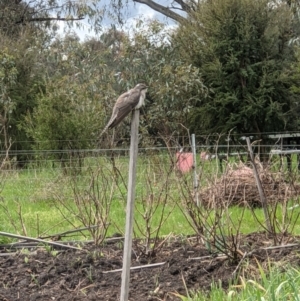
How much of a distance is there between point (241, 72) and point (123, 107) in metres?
11.6

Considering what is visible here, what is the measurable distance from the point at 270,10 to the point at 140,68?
141 inches

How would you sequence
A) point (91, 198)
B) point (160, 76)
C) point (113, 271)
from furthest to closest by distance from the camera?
point (160, 76) < point (91, 198) < point (113, 271)

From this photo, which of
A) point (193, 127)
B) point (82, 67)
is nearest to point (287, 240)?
point (193, 127)

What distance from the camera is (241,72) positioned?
1464cm

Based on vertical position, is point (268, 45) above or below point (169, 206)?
above

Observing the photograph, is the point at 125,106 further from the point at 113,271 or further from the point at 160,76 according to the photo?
the point at 160,76

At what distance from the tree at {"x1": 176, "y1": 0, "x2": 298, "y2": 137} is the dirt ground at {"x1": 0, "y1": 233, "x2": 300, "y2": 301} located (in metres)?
9.56

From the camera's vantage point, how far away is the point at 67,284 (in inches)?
169

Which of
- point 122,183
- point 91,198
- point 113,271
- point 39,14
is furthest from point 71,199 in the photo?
point 39,14

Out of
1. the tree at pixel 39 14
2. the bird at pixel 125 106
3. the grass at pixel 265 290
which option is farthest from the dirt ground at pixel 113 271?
the tree at pixel 39 14

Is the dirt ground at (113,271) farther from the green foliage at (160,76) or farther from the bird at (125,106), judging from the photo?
the green foliage at (160,76)

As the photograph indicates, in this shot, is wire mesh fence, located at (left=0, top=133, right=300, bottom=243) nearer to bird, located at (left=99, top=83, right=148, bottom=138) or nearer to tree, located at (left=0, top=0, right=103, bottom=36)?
bird, located at (left=99, top=83, right=148, bottom=138)

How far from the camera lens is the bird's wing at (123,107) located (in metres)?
3.39

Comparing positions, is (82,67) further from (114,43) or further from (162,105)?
(114,43)
